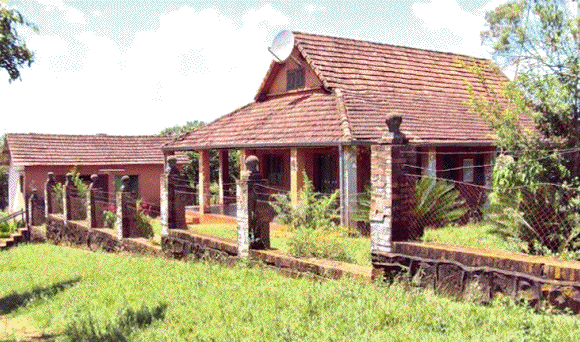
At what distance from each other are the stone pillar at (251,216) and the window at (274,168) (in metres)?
9.61

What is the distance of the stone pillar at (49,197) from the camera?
18219 mm

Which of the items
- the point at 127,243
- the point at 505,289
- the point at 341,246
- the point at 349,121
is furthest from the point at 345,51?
the point at 505,289

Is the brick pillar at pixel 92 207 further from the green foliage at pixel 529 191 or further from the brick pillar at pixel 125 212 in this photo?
the green foliage at pixel 529 191

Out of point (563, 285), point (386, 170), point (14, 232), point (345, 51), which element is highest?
point (345, 51)

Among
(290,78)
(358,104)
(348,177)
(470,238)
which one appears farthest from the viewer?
(290,78)

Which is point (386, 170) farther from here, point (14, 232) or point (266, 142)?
point (14, 232)

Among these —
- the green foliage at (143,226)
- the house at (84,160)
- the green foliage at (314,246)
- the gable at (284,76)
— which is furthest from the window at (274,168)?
the green foliage at (314,246)

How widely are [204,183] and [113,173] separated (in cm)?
904

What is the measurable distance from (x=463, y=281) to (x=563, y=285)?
109 cm

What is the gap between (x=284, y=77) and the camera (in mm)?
18984

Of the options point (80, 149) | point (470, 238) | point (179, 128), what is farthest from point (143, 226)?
point (179, 128)

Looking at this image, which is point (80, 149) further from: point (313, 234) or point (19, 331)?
point (313, 234)

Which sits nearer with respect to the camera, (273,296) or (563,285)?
(563,285)

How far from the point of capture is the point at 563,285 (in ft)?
17.9
